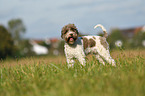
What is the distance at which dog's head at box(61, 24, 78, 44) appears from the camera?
17.1 ft

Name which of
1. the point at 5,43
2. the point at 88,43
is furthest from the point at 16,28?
the point at 88,43

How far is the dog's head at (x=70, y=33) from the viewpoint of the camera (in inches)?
205

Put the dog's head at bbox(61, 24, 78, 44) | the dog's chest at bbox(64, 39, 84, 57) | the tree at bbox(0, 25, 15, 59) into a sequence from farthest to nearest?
the tree at bbox(0, 25, 15, 59)
the dog's chest at bbox(64, 39, 84, 57)
the dog's head at bbox(61, 24, 78, 44)

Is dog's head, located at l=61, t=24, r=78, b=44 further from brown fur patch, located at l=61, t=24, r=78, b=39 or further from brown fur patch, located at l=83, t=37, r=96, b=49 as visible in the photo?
brown fur patch, located at l=83, t=37, r=96, b=49

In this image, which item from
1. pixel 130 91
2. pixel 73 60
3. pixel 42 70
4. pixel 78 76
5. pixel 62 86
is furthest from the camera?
pixel 73 60

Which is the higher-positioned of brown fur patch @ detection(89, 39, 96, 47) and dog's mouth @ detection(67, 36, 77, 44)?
dog's mouth @ detection(67, 36, 77, 44)

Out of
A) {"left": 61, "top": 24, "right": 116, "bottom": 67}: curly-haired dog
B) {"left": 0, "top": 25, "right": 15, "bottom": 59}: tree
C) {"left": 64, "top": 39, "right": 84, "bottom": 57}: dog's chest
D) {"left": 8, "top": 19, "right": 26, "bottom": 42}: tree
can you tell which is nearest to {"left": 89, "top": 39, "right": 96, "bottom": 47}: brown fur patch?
{"left": 61, "top": 24, "right": 116, "bottom": 67}: curly-haired dog

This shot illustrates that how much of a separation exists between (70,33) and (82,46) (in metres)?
0.75

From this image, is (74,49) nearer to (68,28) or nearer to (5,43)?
(68,28)

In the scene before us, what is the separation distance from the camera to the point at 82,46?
5.70 m

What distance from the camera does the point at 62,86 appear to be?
318cm

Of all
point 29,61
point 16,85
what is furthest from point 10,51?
point 16,85

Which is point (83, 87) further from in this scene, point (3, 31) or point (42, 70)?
point (3, 31)

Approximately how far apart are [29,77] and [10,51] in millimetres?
23443
